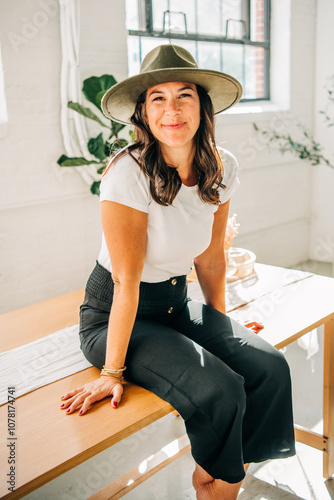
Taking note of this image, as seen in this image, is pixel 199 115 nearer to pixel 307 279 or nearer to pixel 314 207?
pixel 307 279

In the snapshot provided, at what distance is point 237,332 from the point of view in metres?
1.72

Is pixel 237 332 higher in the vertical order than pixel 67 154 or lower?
lower

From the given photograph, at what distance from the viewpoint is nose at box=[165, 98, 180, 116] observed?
1.61m

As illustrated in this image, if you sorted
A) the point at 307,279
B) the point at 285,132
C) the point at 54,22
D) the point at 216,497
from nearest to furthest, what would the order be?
the point at 216,497 < the point at 307,279 < the point at 54,22 < the point at 285,132

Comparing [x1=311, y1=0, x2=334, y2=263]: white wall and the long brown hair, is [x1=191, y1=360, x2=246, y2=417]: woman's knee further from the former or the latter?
[x1=311, y1=0, x2=334, y2=263]: white wall

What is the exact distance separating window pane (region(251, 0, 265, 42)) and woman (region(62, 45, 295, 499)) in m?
3.24

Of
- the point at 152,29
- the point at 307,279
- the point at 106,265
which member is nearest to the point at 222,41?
the point at 152,29

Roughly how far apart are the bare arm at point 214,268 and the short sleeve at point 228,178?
0.24 ft

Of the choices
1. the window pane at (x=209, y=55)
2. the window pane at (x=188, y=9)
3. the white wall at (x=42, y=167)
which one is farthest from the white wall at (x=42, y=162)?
the window pane at (x=209, y=55)

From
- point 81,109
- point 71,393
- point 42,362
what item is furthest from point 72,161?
point 71,393

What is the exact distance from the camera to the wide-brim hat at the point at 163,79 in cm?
159

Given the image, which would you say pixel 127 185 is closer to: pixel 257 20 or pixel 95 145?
pixel 95 145

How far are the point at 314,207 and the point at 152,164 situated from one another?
12.9 feet

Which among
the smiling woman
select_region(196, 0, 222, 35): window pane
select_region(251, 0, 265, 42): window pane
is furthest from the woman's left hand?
select_region(251, 0, 265, 42): window pane
